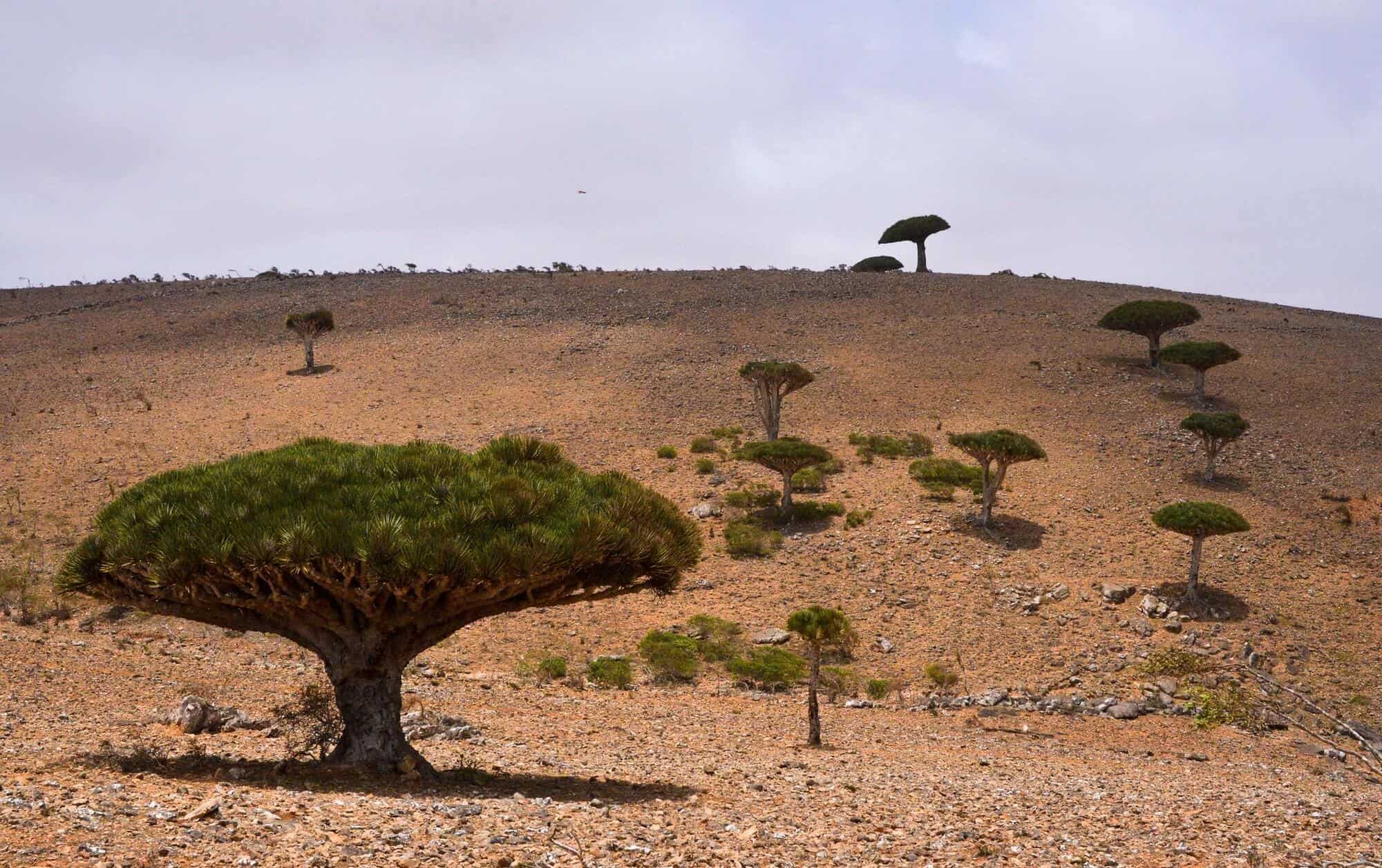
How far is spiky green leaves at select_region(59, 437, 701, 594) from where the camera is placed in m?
10.0

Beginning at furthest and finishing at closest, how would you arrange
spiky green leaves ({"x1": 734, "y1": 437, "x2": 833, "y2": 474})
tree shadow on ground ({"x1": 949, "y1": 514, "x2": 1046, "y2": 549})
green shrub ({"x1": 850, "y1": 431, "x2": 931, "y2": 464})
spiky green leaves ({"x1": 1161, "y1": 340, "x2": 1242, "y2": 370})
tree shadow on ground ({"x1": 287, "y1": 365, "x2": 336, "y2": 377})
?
tree shadow on ground ({"x1": 287, "y1": 365, "x2": 336, "y2": 377}), spiky green leaves ({"x1": 1161, "y1": 340, "x2": 1242, "y2": 370}), green shrub ({"x1": 850, "y1": 431, "x2": 931, "y2": 464}), spiky green leaves ({"x1": 734, "y1": 437, "x2": 833, "y2": 474}), tree shadow on ground ({"x1": 949, "y1": 514, "x2": 1046, "y2": 549})

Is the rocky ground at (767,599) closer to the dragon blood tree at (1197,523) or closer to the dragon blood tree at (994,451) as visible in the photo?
the dragon blood tree at (1197,523)

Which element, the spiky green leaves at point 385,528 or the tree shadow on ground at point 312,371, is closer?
the spiky green leaves at point 385,528

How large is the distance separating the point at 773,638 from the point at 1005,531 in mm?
8461

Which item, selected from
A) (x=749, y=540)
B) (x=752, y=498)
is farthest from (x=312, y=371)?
(x=749, y=540)

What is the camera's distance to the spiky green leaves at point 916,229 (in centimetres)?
6588

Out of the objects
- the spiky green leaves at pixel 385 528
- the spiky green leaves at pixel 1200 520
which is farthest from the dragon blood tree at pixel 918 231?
the spiky green leaves at pixel 385 528

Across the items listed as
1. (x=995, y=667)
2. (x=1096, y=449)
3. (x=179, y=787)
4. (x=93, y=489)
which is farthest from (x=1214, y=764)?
(x=93, y=489)

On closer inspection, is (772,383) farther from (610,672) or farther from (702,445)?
(610,672)

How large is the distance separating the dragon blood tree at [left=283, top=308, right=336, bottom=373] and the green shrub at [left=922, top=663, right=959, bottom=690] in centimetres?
3302

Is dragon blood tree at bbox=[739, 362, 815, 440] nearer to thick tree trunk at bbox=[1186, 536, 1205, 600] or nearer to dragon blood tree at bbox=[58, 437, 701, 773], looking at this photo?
thick tree trunk at bbox=[1186, 536, 1205, 600]

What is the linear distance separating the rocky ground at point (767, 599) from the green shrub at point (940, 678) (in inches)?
25.4

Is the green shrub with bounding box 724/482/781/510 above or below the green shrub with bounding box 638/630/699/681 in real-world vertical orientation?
above

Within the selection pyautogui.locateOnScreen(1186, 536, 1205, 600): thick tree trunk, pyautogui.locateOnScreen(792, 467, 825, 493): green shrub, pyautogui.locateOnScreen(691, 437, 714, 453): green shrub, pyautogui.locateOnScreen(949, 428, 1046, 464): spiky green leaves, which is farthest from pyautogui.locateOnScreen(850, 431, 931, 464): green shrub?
pyautogui.locateOnScreen(1186, 536, 1205, 600): thick tree trunk
